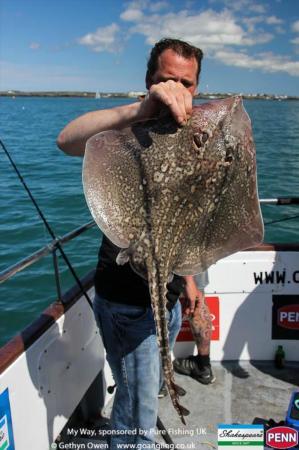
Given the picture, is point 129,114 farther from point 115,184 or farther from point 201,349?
point 201,349

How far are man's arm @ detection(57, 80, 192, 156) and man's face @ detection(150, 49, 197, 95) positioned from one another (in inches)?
7.7

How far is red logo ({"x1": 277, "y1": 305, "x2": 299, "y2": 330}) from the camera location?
13.5 feet

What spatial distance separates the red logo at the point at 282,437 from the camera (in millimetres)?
3010

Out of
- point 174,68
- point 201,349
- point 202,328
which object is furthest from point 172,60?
point 201,349

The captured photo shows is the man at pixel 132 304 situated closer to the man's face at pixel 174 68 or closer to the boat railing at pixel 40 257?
the man's face at pixel 174 68

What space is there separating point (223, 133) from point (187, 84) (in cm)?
38

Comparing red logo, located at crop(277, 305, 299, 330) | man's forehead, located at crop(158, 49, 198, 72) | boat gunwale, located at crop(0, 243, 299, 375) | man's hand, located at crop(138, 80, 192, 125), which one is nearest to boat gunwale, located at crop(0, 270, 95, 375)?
boat gunwale, located at crop(0, 243, 299, 375)

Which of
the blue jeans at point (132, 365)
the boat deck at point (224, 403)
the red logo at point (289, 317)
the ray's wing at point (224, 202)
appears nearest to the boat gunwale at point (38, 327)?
the blue jeans at point (132, 365)

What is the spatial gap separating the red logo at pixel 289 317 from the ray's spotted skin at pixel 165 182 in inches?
100

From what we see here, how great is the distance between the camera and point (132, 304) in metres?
2.13

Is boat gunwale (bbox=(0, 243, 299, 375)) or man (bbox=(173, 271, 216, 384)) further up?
boat gunwale (bbox=(0, 243, 299, 375))

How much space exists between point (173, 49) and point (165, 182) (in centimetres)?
66

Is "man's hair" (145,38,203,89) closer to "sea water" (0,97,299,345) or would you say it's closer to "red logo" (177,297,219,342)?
"sea water" (0,97,299,345)

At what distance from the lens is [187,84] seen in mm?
2018
